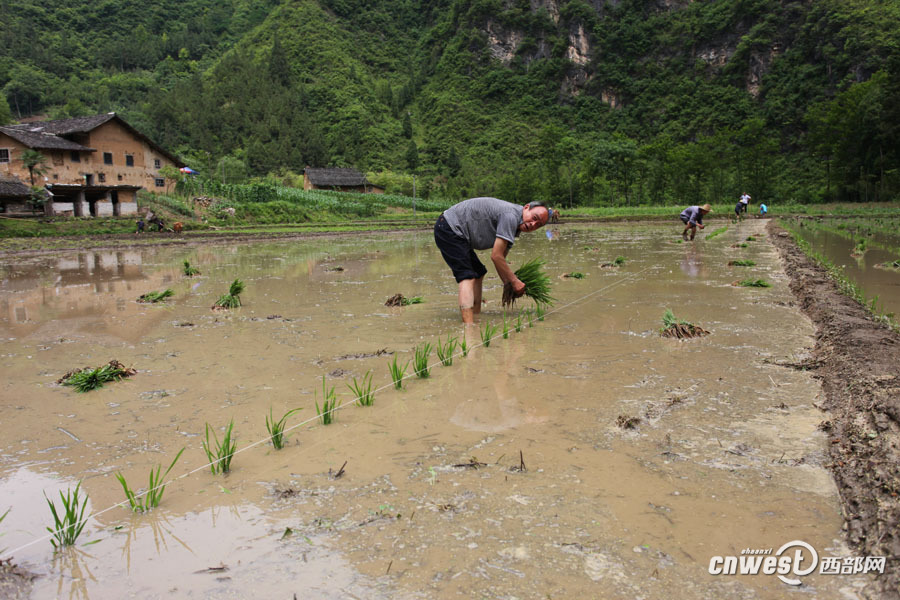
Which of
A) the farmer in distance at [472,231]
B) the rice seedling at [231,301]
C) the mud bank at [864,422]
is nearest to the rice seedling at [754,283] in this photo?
the mud bank at [864,422]

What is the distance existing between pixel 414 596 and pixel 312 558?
17.5 inches

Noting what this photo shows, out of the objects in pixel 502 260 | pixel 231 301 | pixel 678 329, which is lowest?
pixel 678 329

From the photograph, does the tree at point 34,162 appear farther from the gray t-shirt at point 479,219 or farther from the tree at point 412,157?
the tree at point 412,157

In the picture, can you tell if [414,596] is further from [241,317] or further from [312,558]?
[241,317]

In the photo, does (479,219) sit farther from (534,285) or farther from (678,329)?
(678,329)

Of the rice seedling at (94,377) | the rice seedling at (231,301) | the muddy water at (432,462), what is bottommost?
the muddy water at (432,462)

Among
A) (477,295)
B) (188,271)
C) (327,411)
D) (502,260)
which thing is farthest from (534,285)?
(188,271)

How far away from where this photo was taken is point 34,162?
32812 mm

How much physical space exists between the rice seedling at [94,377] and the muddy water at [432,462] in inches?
3.7

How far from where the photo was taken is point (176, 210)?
34.4m

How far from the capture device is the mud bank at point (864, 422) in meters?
2.01

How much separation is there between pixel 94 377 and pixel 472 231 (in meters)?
3.77

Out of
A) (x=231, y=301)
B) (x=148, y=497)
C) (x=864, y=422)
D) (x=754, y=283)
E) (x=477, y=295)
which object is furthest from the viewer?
(x=754, y=283)

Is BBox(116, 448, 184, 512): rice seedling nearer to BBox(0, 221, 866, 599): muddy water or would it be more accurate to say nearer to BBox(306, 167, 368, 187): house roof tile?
BBox(0, 221, 866, 599): muddy water
